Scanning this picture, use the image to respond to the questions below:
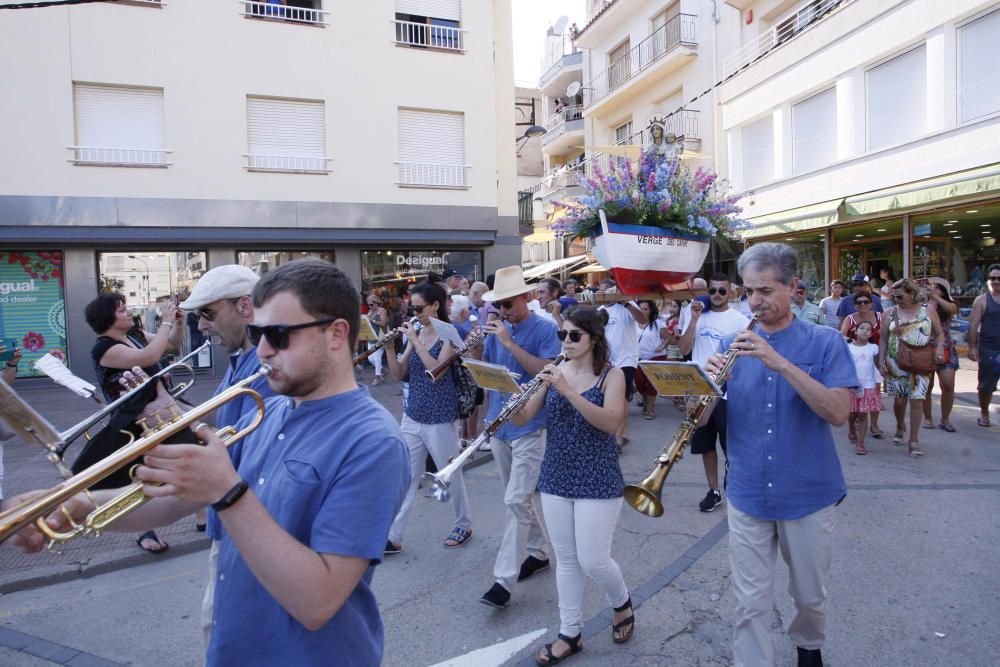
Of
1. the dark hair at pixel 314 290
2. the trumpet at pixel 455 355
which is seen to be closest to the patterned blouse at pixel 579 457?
the trumpet at pixel 455 355

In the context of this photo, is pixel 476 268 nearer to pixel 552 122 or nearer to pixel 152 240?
pixel 152 240

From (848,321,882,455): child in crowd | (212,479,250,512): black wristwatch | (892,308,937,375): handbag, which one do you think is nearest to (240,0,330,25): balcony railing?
(848,321,882,455): child in crowd

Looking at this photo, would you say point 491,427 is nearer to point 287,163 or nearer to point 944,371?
point 944,371

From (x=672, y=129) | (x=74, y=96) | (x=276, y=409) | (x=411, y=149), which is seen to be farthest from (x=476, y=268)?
(x=276, y=409)

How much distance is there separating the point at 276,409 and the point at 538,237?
20.5m

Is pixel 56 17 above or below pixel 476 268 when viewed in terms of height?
above

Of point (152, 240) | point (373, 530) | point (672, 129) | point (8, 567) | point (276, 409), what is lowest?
point (8, 567)

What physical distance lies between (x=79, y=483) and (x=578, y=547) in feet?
7.90

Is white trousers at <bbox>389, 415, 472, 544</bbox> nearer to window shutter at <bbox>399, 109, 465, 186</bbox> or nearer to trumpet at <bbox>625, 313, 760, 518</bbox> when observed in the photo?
Answer: trumpet at <bbox>625, 313, 760, 518</bbox>

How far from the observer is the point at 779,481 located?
279 cm

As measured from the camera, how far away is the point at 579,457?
3.26 m

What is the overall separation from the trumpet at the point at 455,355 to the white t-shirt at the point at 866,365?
453 cm

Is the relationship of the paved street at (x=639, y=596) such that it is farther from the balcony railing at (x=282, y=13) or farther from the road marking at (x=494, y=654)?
the balcony railing at (x=282, y=13)

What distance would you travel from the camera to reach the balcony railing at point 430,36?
49.5ft
